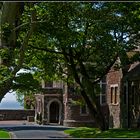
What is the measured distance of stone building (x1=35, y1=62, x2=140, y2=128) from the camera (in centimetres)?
4012

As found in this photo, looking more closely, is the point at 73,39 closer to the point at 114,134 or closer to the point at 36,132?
the point at 114,134

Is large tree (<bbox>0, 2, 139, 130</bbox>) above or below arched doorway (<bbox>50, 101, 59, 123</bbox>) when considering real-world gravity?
above

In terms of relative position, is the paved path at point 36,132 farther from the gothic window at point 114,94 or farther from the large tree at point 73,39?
the gothic window at point 114,94

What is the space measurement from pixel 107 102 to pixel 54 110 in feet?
39.8

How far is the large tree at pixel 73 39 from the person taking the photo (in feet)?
69.5

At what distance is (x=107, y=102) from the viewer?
49.9 m

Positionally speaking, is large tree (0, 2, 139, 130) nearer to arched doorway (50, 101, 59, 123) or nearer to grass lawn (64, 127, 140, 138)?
grass lawn (64, 127, 140, 138)

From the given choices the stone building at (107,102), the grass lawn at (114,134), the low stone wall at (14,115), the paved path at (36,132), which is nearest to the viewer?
the grass lawn at (114,134)

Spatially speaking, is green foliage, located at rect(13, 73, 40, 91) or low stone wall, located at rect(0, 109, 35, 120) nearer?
green foliage, located at rect(13, 73, 40, 91)

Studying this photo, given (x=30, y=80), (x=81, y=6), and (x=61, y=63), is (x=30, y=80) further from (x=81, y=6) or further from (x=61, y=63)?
(x=61, y=63)

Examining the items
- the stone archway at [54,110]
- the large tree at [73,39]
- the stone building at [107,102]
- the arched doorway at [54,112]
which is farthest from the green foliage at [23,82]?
the arched doorway at [54,112]

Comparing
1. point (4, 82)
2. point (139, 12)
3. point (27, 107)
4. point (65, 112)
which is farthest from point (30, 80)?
point (27, 107)

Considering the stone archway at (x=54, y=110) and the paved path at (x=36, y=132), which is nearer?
the paved path at (x=36, y=132)

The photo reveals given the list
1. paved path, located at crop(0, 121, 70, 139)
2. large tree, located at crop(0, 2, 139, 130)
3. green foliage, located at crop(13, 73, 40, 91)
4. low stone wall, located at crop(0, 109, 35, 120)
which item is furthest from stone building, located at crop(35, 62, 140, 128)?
green foliage, located at crop(13, 73, 40, 91)
